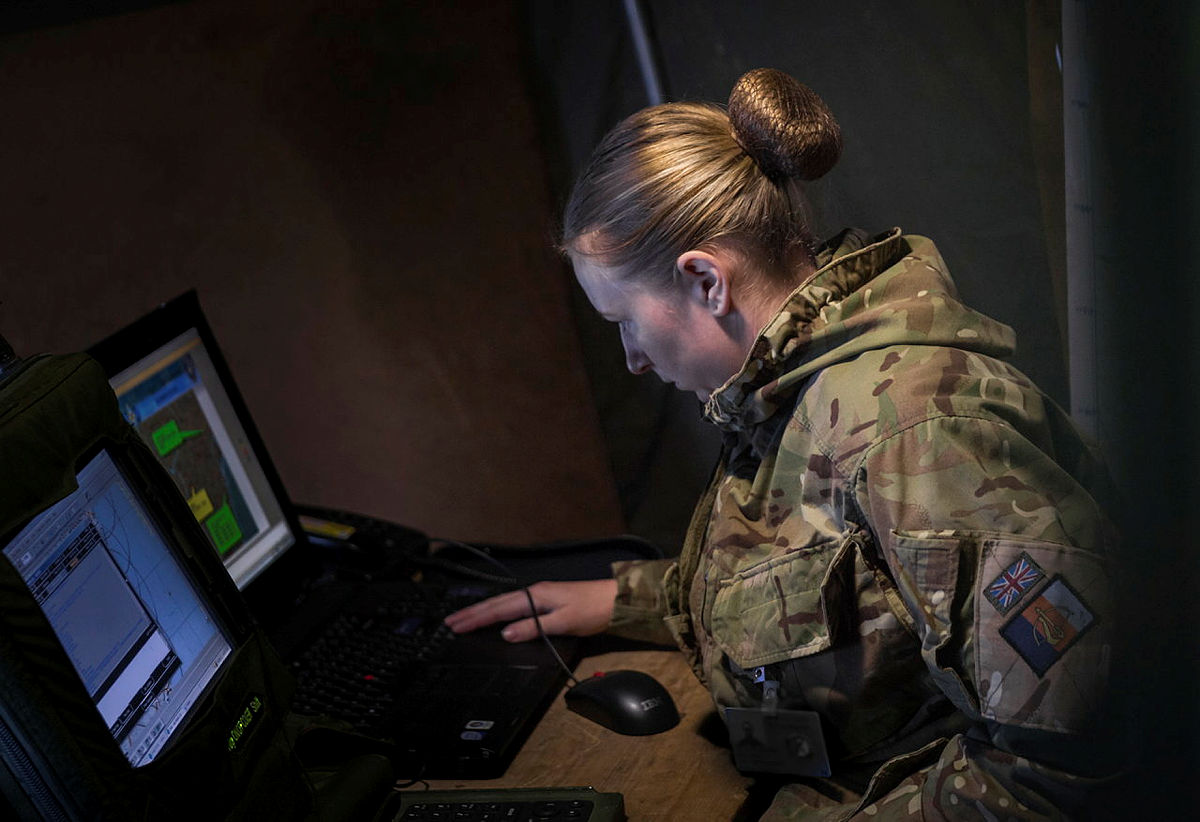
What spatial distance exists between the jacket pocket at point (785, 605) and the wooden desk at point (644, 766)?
0.10 metres

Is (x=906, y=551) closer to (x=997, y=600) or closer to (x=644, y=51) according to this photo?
(x=997, y=600)

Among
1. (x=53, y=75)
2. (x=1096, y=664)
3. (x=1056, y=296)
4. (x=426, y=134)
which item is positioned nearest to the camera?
(x=1096, y=664)

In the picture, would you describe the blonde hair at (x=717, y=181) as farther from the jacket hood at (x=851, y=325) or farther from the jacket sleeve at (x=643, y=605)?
the jacket sleeve at (x=643, y=605)

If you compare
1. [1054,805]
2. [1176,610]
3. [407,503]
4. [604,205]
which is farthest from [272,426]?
[1176,610]

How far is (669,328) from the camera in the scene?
3.95 ft

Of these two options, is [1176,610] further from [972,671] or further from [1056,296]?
[1056,296]

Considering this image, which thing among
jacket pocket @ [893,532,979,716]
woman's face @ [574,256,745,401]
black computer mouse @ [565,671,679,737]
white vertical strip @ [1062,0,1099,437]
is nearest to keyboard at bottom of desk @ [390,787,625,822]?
black computer mouse @ [565,671,679,737]

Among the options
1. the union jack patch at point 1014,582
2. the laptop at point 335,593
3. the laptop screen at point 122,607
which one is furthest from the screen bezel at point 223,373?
the union jack patch at point 1014,582

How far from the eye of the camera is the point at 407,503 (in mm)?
2184

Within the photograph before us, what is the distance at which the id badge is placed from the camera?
116cm

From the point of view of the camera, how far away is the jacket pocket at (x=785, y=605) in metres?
1.08

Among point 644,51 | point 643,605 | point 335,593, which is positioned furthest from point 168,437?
point 644,51

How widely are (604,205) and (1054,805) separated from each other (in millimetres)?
673

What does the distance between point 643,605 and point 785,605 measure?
326 millimetres
